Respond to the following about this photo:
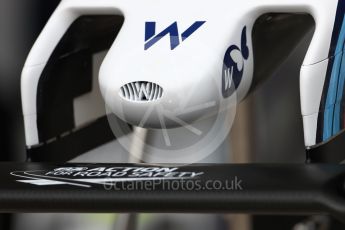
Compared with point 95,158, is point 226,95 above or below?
above

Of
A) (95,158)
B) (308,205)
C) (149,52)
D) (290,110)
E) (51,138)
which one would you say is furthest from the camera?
(290,110)

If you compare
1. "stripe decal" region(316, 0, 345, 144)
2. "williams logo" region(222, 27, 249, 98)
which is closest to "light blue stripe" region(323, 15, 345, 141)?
"stripe decal" region(316, 0, 345, 144)

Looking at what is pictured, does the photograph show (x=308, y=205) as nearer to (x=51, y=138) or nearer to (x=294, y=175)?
(x=294, y=175)

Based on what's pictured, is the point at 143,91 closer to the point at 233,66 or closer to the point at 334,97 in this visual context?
the point at 233,66

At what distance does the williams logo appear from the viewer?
1.11 metres

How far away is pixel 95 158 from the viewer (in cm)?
152

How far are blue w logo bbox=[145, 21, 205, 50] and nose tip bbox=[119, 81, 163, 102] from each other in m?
0.06

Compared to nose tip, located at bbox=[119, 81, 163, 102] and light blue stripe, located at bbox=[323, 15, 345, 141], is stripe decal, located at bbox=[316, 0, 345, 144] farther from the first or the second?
nose tip, located at bbox=[119, 81, 163, 102]

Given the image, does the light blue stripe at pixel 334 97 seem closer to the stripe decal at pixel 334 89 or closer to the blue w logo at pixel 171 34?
the stripe decal at pixel 334 89

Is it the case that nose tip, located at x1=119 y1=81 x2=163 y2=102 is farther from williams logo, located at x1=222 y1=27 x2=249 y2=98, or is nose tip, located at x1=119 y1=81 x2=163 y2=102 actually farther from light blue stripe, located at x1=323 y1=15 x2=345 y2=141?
light blue stripe, located at x1=323 y1=15 x2=345 y2=141

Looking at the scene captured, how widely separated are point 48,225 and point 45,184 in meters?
0.79

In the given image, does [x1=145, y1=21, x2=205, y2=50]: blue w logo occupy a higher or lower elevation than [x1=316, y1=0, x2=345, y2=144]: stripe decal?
higher

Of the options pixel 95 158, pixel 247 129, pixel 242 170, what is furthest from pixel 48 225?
pixel 242 170

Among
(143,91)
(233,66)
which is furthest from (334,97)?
(143,91)
